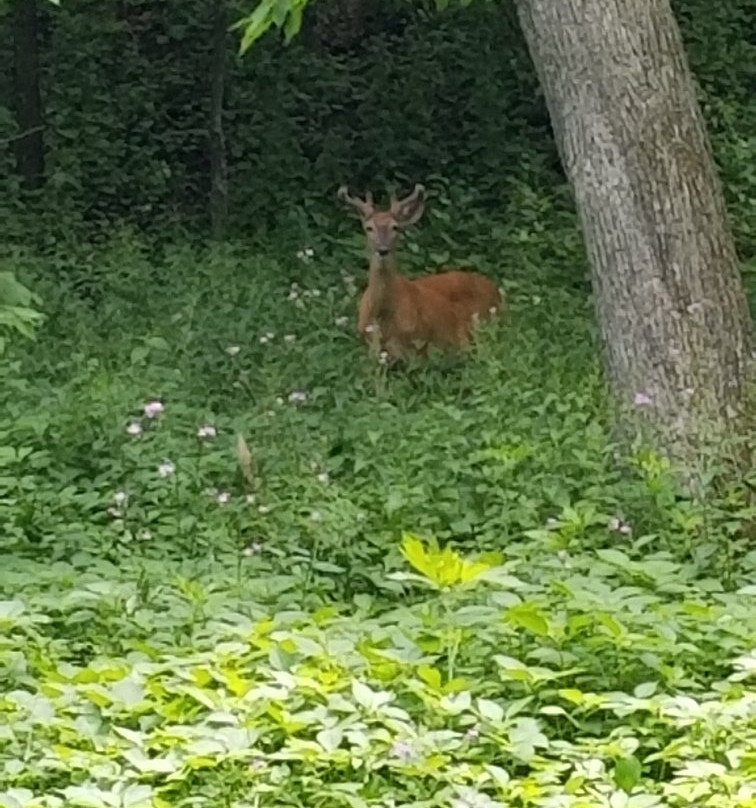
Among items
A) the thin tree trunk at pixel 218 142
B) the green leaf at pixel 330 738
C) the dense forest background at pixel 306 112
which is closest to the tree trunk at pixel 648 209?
the green leaf at pixel 330 738

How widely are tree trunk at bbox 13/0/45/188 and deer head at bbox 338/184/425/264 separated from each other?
158 inches

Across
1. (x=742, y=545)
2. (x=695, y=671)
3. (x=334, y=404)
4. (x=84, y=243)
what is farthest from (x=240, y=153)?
(x=695, y=671)

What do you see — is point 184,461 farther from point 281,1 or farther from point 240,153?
point 240,153

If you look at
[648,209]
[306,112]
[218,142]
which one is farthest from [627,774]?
[306,112]

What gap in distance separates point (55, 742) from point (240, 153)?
1027 centimetres

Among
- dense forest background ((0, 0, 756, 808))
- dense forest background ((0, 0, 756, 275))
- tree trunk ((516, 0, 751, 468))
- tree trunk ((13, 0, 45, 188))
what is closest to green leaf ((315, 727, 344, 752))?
dense forest background ((0, 0, 756, 808))

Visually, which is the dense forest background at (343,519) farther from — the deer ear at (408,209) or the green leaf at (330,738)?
the deer ear at (408,209)

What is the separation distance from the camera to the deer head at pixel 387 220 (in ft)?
32.9

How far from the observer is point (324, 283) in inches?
427

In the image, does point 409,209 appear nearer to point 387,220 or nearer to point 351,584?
point 387,220

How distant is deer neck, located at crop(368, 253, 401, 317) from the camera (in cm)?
970

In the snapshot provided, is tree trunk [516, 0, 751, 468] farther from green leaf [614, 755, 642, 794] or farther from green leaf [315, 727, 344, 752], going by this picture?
green leaf [315, 727, 344, 752]

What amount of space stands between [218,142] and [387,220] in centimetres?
299

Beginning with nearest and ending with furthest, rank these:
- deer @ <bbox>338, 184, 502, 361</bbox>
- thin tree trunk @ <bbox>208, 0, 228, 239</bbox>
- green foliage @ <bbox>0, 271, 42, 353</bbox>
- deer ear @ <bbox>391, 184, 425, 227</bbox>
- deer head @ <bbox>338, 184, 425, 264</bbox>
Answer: green foliage @ <bbox>0, 271, 42, 353</bbox> < deer @ <bbox>338, 184, 502, 361</bbox> < deer head @ <bbox>338, 184, 425, 264</bbox> < deer ear @ <bbox>391, 184, 425, 227</bbox> < thin tree trunk @ <bbox>208, 0, 228, 239</bbox>
